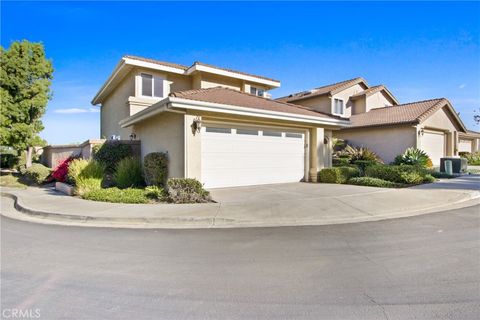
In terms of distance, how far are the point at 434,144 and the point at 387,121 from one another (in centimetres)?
483

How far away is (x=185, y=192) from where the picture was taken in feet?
28.8

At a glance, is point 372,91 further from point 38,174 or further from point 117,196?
point 38,174

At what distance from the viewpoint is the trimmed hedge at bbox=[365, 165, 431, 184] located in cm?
1231

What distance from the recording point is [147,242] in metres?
5.35

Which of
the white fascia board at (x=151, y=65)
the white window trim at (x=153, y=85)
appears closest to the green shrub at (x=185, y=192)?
the white window trim at (x=153, y=85)

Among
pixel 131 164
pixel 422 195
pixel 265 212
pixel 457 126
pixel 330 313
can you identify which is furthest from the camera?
pixel 457 126

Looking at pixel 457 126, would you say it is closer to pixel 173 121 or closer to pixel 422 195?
pixel 422 195

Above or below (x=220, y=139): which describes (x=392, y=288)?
below

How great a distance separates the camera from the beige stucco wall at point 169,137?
10078 millimetres

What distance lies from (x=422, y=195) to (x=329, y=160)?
5.43 metres

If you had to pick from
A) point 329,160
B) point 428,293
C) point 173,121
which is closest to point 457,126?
point 329,160

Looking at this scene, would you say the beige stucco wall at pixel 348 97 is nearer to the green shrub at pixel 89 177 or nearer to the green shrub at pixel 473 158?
the green shrub at pixel 473 158

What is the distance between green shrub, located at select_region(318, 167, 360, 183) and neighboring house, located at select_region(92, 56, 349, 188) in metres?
0.44

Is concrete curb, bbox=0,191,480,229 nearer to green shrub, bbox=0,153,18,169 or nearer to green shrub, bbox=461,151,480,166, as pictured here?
green shrub, bbox=0,153,18,169
